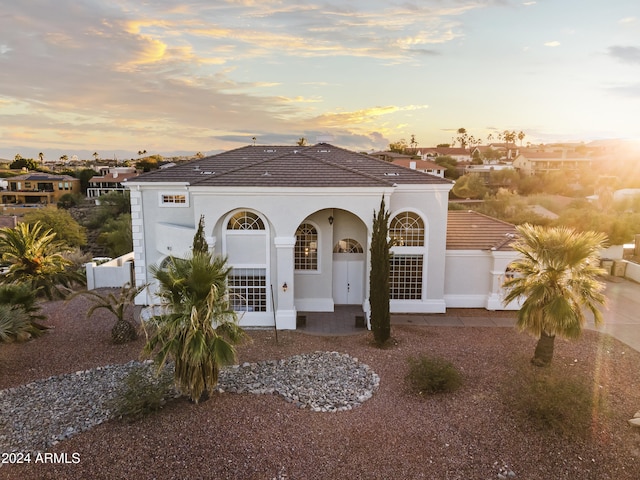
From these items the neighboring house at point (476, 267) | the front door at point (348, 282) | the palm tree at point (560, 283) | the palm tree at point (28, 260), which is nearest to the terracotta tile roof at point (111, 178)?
the palm tree at point (28, 260)

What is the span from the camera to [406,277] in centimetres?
1966

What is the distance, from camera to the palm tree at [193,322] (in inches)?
415

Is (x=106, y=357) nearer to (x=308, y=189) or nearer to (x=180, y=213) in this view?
(x=180, y=213)

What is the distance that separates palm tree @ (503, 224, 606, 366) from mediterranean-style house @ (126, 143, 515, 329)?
6.30m

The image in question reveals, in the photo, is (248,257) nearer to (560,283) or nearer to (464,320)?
(464,320)

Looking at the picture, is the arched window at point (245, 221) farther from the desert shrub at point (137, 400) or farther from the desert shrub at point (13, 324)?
the desert shrub at point (13, 324)

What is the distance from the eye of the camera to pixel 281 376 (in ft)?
44.4

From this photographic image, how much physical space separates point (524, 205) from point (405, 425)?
4173 cm

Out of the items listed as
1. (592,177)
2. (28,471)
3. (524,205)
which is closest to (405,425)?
(28,471)

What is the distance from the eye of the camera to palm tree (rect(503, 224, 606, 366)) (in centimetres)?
1231

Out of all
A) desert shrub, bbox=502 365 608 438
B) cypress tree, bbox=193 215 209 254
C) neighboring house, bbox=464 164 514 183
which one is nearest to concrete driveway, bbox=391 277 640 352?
desert shrub, bbox=502 365 608 438

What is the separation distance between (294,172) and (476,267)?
956 cm

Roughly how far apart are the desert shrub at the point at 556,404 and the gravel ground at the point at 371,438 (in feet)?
0.78

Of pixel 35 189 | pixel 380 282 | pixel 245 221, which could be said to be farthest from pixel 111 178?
pixel 380 282
